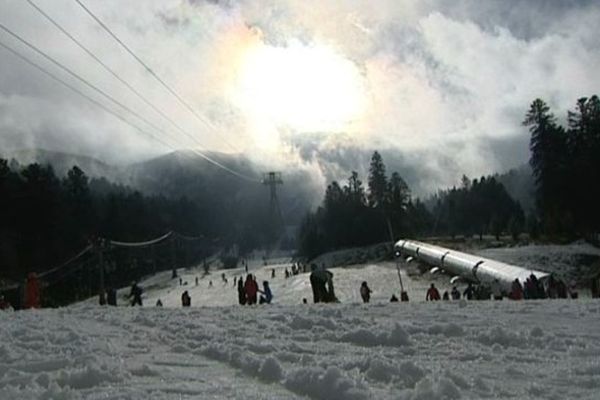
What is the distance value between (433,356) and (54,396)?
5.08 m

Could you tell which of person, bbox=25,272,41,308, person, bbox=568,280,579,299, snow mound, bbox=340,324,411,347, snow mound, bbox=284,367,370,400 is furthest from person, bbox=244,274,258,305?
snow mound, bbox=284,367,370,400

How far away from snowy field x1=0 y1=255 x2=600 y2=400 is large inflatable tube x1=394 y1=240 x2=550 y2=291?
29916mm

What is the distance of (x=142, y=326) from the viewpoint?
1375 cm

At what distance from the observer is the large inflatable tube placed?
152 ft

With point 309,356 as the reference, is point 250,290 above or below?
above

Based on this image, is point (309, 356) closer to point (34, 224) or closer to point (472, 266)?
point (472, 266)

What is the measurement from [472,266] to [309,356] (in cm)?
5217

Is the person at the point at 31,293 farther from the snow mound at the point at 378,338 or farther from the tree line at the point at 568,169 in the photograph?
the tree line at the point at 568,169

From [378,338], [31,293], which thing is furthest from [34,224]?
[378,338]

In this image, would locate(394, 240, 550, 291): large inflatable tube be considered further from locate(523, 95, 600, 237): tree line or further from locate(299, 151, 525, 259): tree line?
locate(299, 151, 525, 259): tree line

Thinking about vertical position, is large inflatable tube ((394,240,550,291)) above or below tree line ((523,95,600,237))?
below

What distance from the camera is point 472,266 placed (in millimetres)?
58719

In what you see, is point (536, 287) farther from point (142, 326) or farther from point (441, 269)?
point (441, 269)

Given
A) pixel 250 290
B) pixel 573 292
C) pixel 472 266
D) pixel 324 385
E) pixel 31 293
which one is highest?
pixel 472 266
